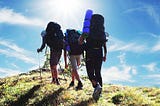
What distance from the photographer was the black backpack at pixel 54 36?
1745 centimetres

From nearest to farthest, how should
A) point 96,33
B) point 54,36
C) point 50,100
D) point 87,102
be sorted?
point 87,102
point 96,33
point 50,100
point 54,36

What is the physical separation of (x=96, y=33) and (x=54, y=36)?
3676 millimetres

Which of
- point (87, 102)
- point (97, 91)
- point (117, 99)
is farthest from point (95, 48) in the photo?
point (117, 99)

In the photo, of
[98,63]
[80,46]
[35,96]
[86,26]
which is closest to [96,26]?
[86,26]

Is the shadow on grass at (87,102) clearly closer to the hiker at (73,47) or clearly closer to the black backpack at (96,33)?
the black backpack at (96,33)

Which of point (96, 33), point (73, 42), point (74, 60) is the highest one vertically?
point (73, 42)

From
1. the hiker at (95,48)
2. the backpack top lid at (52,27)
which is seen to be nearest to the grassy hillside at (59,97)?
the hiker at (95,48)

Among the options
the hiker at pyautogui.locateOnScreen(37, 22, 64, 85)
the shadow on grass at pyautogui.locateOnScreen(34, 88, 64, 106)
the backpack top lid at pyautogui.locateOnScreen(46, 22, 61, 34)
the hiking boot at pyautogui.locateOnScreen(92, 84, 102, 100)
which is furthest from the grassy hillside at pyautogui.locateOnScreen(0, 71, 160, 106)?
the backpack top lid at pyautogui.locateOnScreen(46, 22, 61, 34)

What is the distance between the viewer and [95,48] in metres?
14.4

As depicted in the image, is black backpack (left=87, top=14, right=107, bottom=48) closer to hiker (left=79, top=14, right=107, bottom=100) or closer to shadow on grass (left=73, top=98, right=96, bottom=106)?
hiker (left=79, top=14, right=107, bottom=100)

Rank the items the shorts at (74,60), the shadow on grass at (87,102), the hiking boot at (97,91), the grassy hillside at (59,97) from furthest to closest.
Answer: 1. the shorts at (74,60)
2. the grassy hillside at (59,97)
3. the hiking boot at (97,91)
4. the shadow on grass at (87,102)

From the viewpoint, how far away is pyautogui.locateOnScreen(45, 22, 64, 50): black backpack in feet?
57.3

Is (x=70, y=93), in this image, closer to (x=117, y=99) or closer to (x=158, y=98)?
(x=117, y=99)

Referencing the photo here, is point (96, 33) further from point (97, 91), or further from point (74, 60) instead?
point (74, 60)
